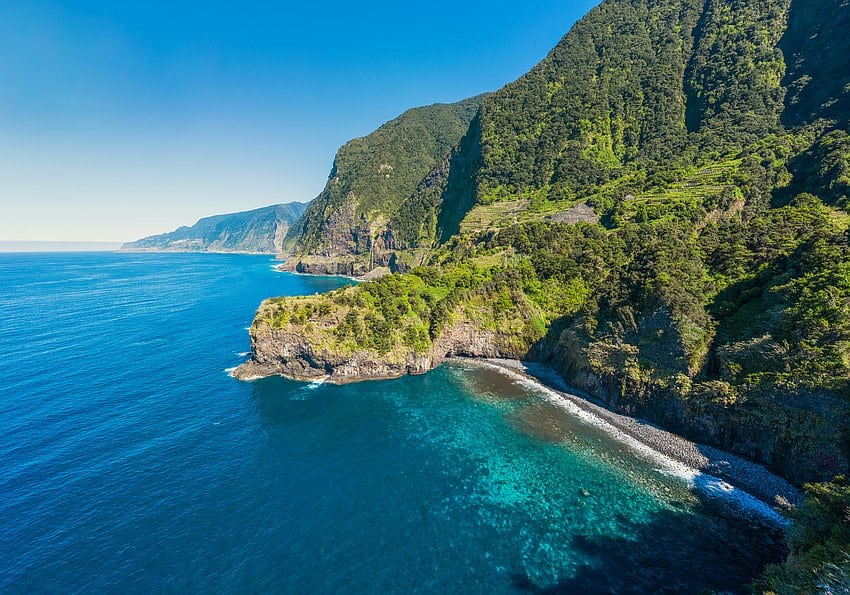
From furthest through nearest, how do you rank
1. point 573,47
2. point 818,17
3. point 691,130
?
1. point 573,47
2. point 691,130
3. point 818,17

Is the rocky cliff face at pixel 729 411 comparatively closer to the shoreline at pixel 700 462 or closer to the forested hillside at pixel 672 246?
the forested hillside at pixel 672 246

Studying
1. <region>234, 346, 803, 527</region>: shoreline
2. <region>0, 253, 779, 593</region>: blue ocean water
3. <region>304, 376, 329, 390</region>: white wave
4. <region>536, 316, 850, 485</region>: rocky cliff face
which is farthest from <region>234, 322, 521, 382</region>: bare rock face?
<region>536, 316, 850, 485</region>: rocky cliff face

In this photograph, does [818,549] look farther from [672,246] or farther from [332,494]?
[672,246]

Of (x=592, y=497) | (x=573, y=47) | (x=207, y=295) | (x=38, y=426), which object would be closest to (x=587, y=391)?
(x=592, y=497)

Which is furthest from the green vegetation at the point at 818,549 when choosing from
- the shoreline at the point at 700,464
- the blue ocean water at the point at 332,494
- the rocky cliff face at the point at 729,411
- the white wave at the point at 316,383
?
the white wave at the point at 316,383

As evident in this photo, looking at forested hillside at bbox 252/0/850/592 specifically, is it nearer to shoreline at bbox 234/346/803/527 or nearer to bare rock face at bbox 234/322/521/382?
bare rock face at bbox 234/322/521/382

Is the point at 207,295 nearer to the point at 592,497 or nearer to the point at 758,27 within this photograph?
the point at 592,497

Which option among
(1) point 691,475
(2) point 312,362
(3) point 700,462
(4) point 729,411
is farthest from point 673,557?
(2) point 312,362
